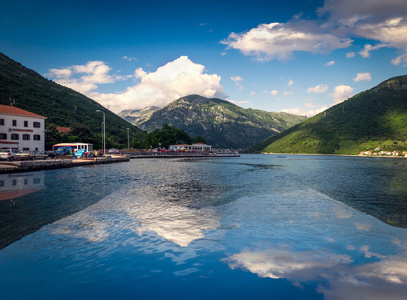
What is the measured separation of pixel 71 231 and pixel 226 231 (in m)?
7.85

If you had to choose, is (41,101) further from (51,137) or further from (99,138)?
(51,137)

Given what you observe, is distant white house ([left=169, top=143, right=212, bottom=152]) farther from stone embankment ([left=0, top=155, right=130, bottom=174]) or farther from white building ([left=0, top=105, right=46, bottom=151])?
stone embankment ([left=0, top=155, right=130, bottom=174])

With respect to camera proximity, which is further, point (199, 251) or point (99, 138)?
point (99, 138)

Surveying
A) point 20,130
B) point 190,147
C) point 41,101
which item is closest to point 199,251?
point 20,130

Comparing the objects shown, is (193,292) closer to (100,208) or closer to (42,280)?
(42,280)

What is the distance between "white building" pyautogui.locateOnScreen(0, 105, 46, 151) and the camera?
6419cm

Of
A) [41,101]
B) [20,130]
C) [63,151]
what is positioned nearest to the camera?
[20,130]

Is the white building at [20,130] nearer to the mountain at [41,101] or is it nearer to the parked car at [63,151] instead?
the parked car at [63,151]

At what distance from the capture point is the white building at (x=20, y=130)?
2527 inches

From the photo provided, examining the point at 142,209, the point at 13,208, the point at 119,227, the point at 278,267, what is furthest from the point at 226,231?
the point at 13,208

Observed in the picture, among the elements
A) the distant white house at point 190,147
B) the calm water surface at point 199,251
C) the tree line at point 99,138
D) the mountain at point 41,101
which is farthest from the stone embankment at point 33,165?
the distant white house at point 190,147

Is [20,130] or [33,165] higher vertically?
[20,130]

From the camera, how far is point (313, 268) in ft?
30.7

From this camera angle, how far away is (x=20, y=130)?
67.2 metres
